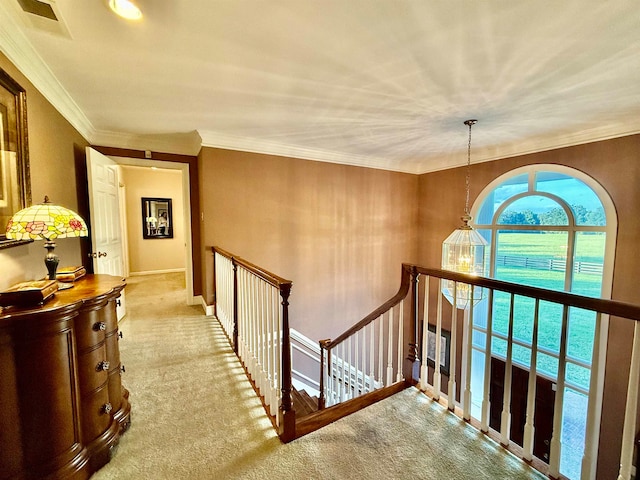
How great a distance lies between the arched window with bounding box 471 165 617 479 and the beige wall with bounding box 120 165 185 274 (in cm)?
647

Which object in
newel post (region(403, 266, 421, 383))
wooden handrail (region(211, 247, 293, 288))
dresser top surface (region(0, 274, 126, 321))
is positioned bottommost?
newel post (region(403, 266, 421, 383))

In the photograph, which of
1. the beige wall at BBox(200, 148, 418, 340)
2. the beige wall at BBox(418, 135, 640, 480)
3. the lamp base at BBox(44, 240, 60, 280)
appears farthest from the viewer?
the beige wall at BBox(200, 148, 418, 340)

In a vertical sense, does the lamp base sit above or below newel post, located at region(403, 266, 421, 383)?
above

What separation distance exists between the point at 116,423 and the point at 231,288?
1.40 metres

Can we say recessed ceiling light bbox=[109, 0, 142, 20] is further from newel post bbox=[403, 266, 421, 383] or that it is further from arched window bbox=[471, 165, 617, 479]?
arched window bbox=[471, 165, 617, 479]

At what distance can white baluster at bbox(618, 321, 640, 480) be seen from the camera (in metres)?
1.07

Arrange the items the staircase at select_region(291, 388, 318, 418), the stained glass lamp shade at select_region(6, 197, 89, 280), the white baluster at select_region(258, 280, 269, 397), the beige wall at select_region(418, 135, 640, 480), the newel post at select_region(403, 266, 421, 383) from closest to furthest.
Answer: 1. the stained glass lamp shade at select_region(6, 197, 89, 280)
2. the white baluster at select_region(258, 280, 269, 397)
3. the newel post at select_region(403, 266, 421, 383)
4. the beige wall at select_region(418, 135, 640, 480)
5. the staircase at select_region(291, 388, 318, 418)

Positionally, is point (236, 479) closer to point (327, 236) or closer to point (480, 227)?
point (327, 236)

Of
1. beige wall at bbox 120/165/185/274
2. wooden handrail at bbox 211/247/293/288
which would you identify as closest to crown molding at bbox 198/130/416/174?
wooden handrail at bbox 211/247/293/288

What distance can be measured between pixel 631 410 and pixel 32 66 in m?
3.81

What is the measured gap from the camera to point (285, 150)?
3875mm

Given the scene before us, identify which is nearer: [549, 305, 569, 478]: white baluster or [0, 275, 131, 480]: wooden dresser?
[0, 275, 131, 480]: wooden dresser

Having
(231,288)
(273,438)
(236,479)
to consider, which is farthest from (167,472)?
(231,288)

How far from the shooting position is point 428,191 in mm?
5160
